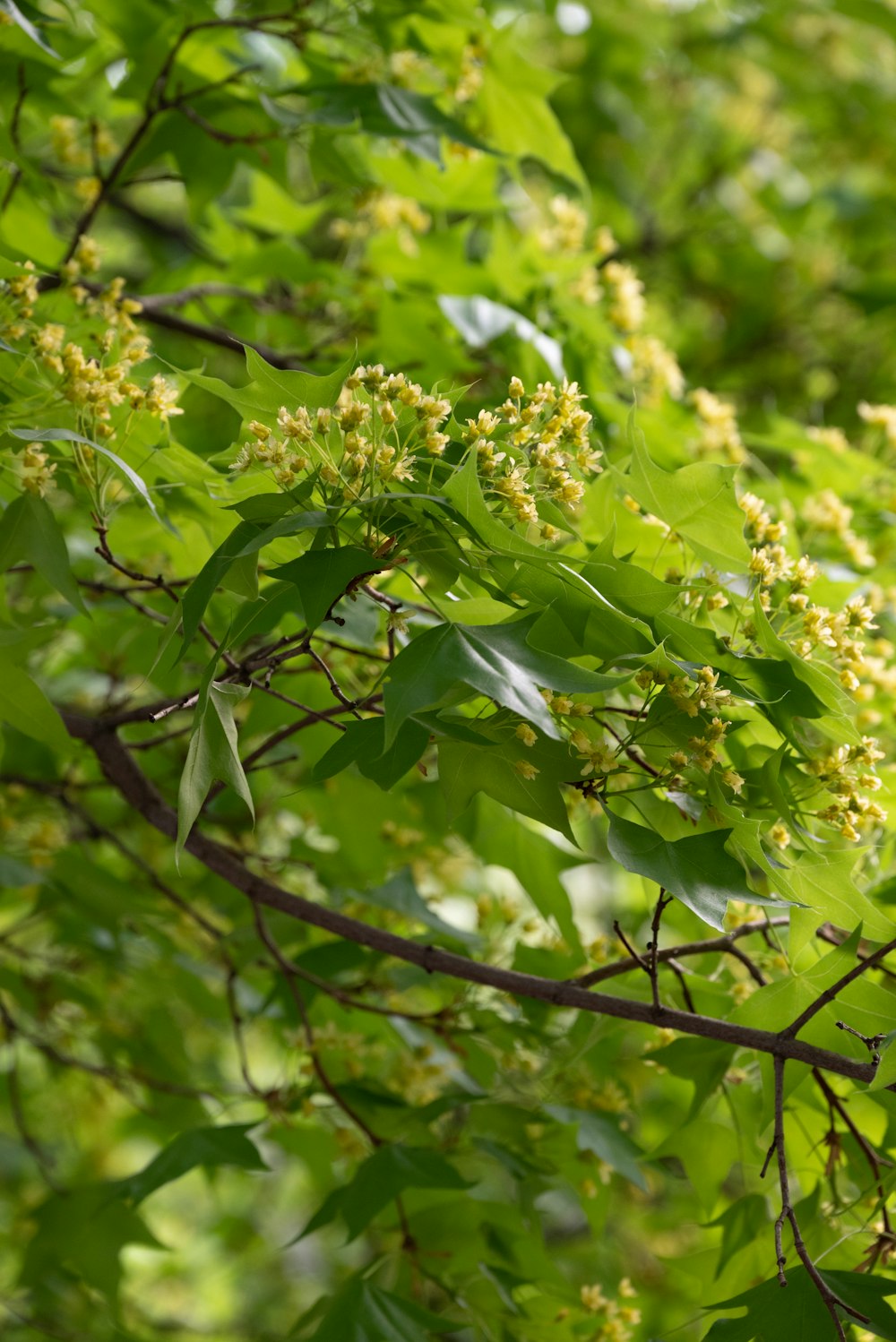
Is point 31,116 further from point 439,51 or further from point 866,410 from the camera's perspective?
point 866,410

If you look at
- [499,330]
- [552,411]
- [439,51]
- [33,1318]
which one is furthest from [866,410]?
[33,1318]

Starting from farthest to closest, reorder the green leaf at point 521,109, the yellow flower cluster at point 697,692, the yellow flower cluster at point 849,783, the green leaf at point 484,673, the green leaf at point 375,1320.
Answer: the green leaf at point 521,109 < the green leaf at point 375,1320 < the yellow flower cluster at point 849,783 < the yellow flower cluster at point 697,692 < the green leaf at point 484,673

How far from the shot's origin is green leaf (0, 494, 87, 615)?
1079mm

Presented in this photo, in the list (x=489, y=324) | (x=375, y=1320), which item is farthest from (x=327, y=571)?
(x=489, y=324)

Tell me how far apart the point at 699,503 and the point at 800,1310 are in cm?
72

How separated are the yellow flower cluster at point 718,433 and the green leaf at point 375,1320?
3.95 feet

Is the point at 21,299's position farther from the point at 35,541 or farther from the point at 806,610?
the point at 806,610

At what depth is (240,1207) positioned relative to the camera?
16.6ft

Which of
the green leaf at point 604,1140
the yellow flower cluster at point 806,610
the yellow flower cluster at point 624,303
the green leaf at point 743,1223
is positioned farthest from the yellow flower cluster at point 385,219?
the green leaf at point 743,1223

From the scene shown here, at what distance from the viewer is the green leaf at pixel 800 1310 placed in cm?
104

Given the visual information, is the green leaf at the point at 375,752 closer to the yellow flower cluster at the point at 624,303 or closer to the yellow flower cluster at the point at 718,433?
the yellow flower cluster at the point at 718,433

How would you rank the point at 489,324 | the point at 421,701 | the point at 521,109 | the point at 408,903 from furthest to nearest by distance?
the point at 521,109, the point at 489,324, the point at 408,903, the point at 421,701

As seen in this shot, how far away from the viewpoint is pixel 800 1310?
1.05m

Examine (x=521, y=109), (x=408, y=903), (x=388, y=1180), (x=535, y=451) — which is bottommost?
(x=388, y=1180)
